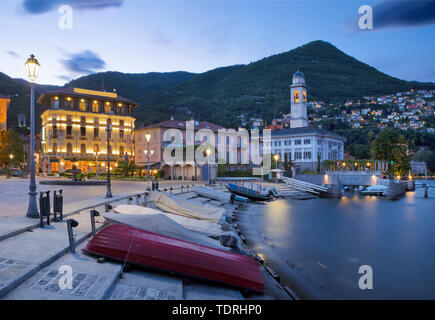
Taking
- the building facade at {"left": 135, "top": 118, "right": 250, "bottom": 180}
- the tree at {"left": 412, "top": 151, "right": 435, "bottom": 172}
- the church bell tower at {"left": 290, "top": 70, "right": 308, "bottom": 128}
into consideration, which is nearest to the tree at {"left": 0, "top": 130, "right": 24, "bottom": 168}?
the building facade at {"left": 135, "top": 118, "right": 250, "bottom": 180}

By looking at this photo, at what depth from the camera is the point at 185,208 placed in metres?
16.3

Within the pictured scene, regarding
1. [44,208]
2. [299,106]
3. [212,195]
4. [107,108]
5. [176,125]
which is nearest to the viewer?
[44,208]

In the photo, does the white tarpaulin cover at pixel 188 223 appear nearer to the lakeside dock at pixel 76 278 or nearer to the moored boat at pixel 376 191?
the lakeside dock at pixel 76 278

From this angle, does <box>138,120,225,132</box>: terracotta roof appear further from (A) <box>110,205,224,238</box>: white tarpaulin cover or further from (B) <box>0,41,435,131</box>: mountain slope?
(A) <box>110,205,224,238</box>: white tarpaulin cover

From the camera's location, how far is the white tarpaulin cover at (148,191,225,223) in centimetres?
1594

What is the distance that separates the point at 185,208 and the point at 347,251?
27.2 ft

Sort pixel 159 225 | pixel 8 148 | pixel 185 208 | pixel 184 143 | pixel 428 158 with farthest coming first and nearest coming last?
pixel 428 158 → pixel 184 143 → pixel 8 148 → pixel 185 208 → pixel 159 225

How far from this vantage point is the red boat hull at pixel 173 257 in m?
7.54

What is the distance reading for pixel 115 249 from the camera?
305 inches

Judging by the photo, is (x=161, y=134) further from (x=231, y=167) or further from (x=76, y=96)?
(x=76, y=96)

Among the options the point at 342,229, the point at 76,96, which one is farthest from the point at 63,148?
the point at 342,229

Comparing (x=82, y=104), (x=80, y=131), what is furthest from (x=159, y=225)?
(x=82, y=104)

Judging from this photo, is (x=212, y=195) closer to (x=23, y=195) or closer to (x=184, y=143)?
(x=23, y=195)

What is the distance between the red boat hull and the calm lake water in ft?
8.48
